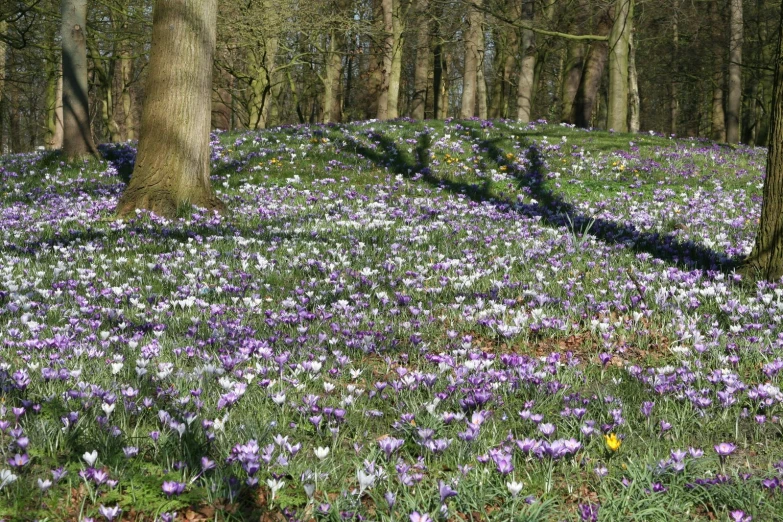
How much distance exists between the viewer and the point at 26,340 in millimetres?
3967

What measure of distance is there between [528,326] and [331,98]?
21.8 metres

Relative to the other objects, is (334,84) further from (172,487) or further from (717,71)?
(172,487)

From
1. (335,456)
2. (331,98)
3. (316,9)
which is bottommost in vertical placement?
(335,456)

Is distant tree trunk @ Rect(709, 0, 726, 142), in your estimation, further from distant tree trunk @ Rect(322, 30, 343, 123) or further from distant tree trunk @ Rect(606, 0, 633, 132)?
distant tree trunk @ Rect(322, 30, 343, 123)

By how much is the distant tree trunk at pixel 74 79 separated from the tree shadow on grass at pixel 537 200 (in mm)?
5559

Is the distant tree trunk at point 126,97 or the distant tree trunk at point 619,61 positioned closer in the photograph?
the distant tree trunk at point 619,61

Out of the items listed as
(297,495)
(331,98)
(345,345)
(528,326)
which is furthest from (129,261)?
(331,98)

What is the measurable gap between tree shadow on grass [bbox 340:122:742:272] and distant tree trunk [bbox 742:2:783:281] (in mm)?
529

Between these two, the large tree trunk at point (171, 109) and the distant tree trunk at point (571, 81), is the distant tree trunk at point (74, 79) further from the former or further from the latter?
the distant tree trunk at point (571, 81)

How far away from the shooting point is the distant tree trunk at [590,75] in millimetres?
20156

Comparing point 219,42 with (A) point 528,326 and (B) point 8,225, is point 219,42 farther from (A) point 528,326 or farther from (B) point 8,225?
(A) point 528,326

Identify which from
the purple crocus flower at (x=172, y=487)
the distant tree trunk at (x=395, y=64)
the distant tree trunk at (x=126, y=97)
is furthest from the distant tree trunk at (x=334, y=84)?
the purple crocus flower at (x=172, y=487)

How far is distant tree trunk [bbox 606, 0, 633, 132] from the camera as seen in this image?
1728cm

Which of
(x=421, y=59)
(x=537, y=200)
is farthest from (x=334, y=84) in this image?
(x=537, y=200)
